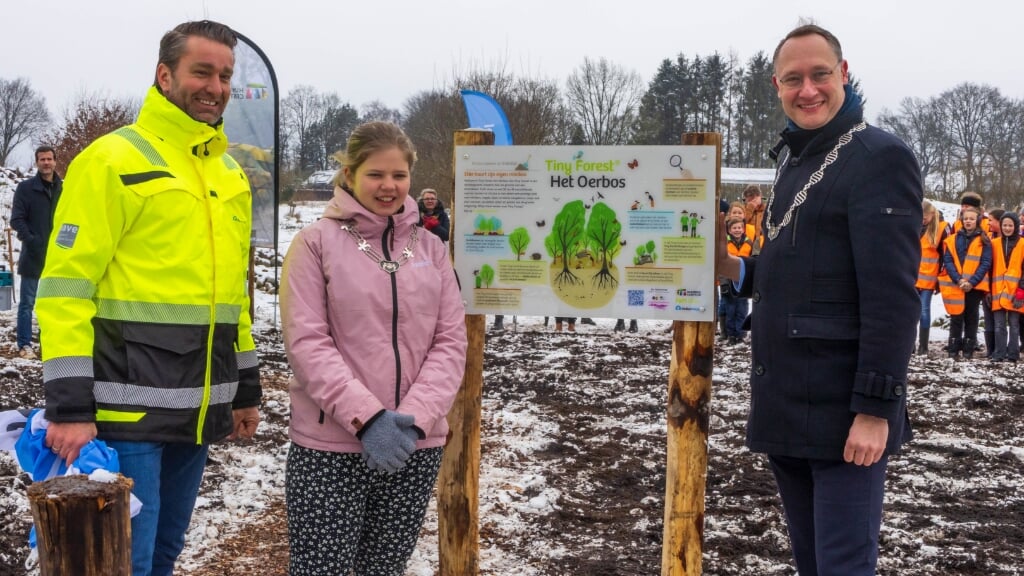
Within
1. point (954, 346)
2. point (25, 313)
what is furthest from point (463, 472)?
point (954, 346)

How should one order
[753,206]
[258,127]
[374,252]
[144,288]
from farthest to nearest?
[753,206] < [258,127] < [374,252] < [144,288]

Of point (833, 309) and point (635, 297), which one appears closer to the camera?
point (833, 309)

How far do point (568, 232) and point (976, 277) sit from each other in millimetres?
9132

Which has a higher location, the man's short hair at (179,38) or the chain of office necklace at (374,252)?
the man's short hair at (179,38)

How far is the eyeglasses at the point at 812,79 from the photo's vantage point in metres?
2.53

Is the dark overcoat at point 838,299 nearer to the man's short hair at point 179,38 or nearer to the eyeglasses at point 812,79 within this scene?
the eyeglasses at point 812,79

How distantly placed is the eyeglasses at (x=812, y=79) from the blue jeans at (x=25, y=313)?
8.62 metres

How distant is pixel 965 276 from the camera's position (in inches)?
425

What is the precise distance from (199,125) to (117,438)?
97cm

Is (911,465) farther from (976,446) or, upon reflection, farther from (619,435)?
(619,435)

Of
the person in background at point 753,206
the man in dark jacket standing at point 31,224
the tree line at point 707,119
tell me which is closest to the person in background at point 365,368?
the man in dark jacket standing at point 31,224

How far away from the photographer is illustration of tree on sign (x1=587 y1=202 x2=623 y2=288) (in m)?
3.53

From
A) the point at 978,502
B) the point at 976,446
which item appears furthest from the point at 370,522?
the point at 976,446

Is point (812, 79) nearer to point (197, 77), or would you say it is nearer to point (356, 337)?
point (356, 337)
